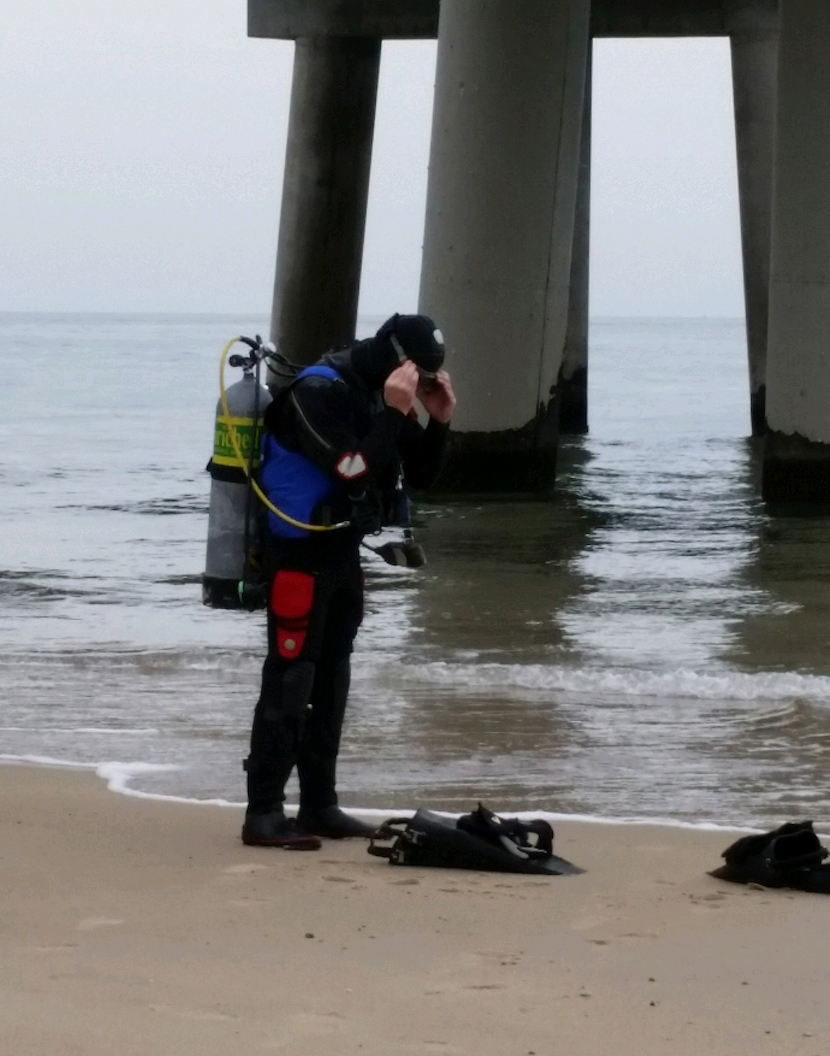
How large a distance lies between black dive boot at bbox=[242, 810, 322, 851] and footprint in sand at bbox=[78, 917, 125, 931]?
39.8 inches

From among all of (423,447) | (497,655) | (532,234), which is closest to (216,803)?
(423,447)

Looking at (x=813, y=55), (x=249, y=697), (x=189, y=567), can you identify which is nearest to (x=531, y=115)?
(x=813, y=55)

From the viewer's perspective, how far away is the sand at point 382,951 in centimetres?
393

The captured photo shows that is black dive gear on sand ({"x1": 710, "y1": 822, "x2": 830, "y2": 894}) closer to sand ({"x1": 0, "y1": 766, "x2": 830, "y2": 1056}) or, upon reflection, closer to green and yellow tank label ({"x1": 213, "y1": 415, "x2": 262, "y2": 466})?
sand ({"x1": 0, "y1": 766, "x2": 830, "y2": 1056})

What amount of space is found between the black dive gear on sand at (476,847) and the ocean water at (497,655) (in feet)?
3.03

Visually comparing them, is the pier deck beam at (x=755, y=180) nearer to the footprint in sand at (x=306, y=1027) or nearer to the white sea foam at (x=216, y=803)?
the white sea foam at (x=216, y=803)

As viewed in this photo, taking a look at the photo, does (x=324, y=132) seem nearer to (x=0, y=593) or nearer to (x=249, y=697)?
(x=0, y=593)

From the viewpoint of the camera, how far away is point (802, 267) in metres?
18.0

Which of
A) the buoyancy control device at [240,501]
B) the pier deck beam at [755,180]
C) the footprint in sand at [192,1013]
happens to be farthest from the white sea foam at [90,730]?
the pier deck beam at [755,180]

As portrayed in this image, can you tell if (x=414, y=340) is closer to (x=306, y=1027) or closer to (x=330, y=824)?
(x=330, y=824)

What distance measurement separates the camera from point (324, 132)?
29.8m

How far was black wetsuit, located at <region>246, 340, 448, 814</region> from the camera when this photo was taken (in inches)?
222

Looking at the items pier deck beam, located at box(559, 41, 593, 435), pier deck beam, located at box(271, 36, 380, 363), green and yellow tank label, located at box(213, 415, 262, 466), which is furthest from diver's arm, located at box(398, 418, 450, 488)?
pier deck beam, located at box(559, 41, 593, 435)

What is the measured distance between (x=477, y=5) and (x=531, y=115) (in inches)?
41.0
